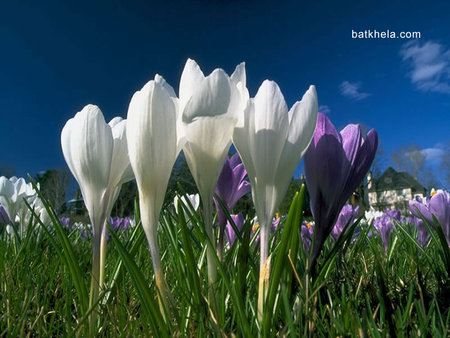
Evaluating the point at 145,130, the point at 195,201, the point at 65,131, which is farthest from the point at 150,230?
the point at 195,201

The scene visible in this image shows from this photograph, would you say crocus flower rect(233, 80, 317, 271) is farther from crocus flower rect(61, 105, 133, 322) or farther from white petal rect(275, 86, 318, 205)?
crocus flower rect(61, 105, 133, 322)

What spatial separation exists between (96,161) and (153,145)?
0.48ft

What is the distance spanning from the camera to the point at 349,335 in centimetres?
56

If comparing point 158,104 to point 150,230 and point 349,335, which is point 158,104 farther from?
point 349,335

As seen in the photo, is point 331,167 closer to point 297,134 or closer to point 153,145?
point 297,134

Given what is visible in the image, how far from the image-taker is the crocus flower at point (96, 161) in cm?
65

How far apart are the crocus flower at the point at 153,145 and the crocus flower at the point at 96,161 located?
98 mm

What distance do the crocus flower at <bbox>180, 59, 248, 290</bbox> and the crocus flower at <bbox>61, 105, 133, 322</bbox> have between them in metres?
0.14

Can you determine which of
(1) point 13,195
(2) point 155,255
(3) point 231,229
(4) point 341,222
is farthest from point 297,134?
(1) point 13,195

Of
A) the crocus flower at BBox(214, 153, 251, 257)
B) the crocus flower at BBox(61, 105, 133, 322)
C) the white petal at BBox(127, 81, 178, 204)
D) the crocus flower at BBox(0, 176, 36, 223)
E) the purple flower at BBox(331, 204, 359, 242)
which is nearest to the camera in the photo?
the white petal at BBox(127, 81, 178, 204)

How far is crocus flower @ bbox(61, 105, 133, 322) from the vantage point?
65 centimetres

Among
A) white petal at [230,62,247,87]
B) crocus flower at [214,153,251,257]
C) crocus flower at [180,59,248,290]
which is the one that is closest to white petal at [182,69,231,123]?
crocus flower at [180,59,248,290]

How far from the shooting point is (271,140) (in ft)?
1.93

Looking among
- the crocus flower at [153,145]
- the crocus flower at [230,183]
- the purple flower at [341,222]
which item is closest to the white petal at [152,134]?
the crocus flower at [153,145]
